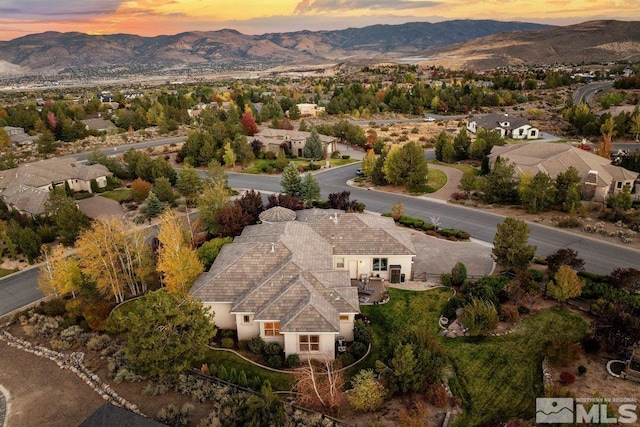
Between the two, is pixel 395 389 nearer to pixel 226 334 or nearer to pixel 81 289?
pixel 226 334

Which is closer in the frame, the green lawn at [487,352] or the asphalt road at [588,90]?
the green lawn at [487,352]

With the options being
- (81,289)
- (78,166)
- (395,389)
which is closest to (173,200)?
(78,166)

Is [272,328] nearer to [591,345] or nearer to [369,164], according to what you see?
[591,345]

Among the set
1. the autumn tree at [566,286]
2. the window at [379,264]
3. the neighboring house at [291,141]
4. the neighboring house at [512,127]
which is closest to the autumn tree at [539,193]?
the autumn tree at [566,286]

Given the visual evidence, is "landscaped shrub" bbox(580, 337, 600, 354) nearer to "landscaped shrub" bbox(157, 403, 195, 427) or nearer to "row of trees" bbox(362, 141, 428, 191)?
"landscaped shrub" bbox(157, 403, 195, 427)

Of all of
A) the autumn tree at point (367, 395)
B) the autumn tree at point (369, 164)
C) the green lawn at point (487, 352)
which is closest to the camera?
the autumn tree at point (367, 395)

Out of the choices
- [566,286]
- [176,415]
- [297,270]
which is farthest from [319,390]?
[566,286]

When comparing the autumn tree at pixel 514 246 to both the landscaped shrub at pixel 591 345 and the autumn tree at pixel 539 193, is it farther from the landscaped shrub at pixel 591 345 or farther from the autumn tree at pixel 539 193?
the autumn tree at pixel 539 193
